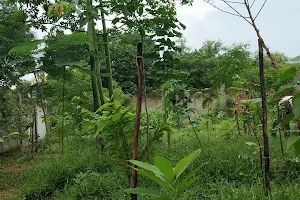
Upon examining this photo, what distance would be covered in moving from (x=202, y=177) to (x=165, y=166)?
5.59 feet

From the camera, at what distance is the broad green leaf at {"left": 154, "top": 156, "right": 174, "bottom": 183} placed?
967 mm

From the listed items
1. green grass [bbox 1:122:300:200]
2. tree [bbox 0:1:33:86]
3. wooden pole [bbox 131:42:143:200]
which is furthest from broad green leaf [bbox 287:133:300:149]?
tree [bbox 0:1:33:86]

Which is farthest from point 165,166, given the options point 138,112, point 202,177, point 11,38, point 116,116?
point 11,38

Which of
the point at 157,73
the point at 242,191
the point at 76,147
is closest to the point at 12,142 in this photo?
the point at 76,147

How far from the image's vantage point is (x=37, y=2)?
4.46 meters

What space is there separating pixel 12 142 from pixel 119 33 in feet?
11.5

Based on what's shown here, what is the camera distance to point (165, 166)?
0.99 meters

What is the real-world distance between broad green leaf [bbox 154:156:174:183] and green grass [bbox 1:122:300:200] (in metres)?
1.03

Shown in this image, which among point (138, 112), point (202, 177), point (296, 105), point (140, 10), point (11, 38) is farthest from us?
point (11, 38)

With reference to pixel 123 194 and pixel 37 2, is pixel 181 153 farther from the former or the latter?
pixel 37 2

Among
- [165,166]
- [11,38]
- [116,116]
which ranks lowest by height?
[165,166]

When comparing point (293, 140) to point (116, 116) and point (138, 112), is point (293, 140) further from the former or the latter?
point (116, 116)

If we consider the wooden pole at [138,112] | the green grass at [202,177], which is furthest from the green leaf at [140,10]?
the wooden pole at [138,112]

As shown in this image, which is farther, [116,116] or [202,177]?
[202,177]
